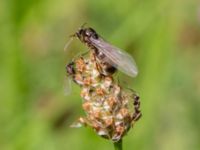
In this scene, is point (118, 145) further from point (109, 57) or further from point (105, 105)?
point (109, 57)

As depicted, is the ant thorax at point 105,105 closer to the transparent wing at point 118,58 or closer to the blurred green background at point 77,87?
the transparent wing at point 118,58

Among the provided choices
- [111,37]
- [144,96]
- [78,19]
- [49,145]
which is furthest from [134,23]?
[78,19]

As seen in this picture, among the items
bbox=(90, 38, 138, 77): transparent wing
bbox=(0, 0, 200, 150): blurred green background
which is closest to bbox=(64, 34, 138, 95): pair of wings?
bbox=(90, 38, 138, 77): transparent wing

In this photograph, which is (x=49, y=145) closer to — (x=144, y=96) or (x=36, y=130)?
(x=36, y=130)

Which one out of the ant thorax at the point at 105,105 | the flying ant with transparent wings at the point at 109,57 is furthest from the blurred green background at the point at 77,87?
the ant thorax at the point at 105,105

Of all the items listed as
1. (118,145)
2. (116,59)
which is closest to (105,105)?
(118,145)

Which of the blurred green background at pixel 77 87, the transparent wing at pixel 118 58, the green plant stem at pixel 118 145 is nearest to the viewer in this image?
the green plant stem at pixel 118 145
